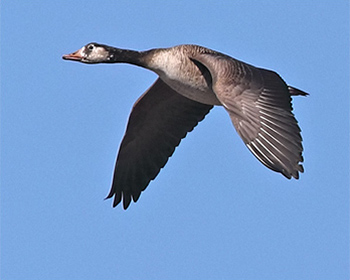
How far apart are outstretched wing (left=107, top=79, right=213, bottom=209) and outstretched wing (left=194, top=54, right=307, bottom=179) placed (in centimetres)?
204

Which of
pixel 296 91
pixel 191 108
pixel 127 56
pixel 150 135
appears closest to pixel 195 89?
pixel 127 56

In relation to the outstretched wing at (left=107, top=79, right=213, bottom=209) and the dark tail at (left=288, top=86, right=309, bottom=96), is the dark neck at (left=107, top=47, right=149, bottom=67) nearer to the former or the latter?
the outstretched wing at (left=107, top=79, right=213, bottom=209)

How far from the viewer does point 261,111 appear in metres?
12.8

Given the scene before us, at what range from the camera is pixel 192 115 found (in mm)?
15898

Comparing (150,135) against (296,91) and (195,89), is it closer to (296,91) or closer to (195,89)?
(195,89)

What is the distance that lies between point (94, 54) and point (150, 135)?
1909 millimetres

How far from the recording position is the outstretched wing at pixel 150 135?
52.1ft

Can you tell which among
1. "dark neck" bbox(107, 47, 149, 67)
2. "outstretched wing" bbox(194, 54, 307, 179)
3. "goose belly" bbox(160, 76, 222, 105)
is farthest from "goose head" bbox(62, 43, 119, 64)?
"outstretched wing" bbox(194, 54, 307, 179)

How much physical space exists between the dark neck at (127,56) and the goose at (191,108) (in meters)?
0.01

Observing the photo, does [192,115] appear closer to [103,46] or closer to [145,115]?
[145,115]

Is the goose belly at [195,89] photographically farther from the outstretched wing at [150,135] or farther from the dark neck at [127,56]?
the outstretched wing at [150,135]

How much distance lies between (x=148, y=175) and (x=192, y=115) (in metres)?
1.14

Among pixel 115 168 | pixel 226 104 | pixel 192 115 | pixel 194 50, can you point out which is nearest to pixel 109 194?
pixel 115 168

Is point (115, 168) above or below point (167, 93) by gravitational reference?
below
